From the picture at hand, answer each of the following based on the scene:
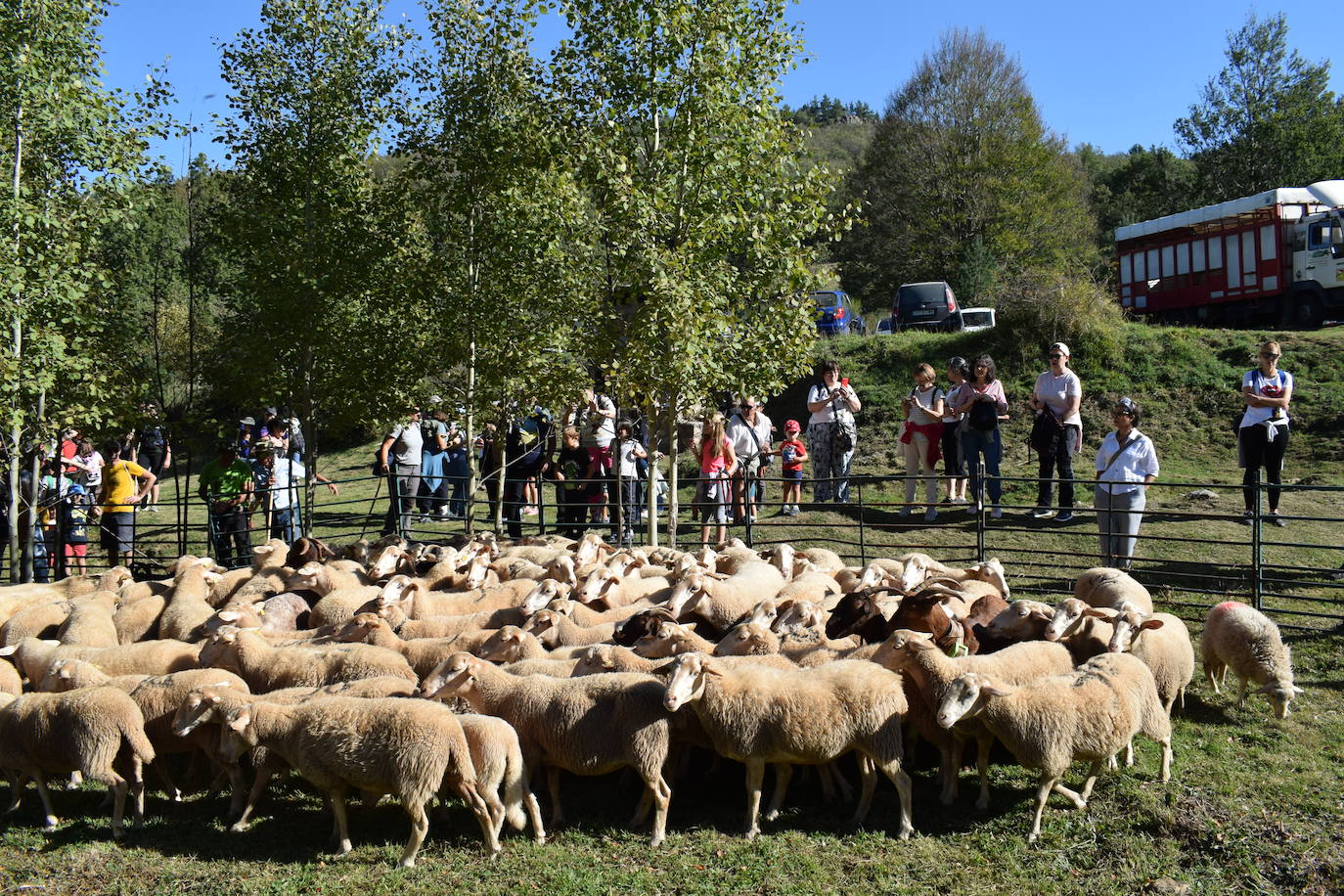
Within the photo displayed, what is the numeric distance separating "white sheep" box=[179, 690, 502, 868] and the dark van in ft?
85.4

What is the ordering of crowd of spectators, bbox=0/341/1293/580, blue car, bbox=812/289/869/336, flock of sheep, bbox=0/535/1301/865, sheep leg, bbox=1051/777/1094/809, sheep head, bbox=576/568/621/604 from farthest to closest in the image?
blue car, bbox=812/289/869/336
crowd of spectators, bbox=0/341/1293/580
sheep head, bbox=576/568/621/604
sheep leg, bbox=1051/777/1094/809
flock of sheep, bbox=0/535/1301/865

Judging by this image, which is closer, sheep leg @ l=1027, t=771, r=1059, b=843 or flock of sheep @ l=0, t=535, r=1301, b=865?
sheep leg @ l=1027, t=771, r=1059, b=843

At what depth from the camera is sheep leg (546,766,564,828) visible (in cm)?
651

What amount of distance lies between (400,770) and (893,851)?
2797 mm

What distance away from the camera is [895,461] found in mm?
19641

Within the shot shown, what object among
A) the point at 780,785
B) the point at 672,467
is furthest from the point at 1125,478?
the point at 780,785

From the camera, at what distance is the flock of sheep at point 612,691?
6.15 m

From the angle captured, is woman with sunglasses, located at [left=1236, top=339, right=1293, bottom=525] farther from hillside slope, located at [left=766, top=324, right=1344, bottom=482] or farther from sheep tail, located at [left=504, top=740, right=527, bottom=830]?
sheep tail, located at [left=504, top=740, right=527, bottom=830]

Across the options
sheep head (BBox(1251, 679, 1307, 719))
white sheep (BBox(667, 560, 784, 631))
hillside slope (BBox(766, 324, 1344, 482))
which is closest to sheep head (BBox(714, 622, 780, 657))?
white sheep (BBox(667, 560, 784, 631))

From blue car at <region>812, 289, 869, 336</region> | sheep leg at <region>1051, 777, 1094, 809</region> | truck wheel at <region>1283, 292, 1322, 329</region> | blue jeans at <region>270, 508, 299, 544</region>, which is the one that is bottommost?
sheep leg at <region>1051, 777, 1094, 809</region>

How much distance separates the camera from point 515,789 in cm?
626

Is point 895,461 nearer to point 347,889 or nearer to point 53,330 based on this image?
point 53,330

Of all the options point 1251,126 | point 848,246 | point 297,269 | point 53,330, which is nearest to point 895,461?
point 297,269

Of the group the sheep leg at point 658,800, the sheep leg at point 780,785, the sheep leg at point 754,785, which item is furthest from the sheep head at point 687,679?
the sheep leg at point 780,785
